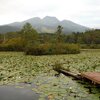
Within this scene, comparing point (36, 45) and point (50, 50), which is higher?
point (36, 45)

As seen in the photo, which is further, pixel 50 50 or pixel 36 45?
pixel 36 45

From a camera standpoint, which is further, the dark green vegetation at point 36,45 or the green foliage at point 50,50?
the dark green vegetation at point 36,45

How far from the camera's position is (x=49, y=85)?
46.0 ft

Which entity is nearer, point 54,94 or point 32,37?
point 54,94

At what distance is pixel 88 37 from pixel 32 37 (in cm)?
3377

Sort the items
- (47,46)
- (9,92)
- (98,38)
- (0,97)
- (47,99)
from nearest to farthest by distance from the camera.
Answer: (47,99), (0,97), (9,92), (47,46), (98,38)

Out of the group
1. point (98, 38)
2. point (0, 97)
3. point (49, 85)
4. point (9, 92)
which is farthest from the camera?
point (98, 38)

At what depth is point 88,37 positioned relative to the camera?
82188mm

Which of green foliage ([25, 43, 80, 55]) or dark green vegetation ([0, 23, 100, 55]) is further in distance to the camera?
dark green vegetation ([0, 23, 100, 55])

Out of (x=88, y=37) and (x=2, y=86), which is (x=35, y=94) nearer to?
(x=2, y=86)

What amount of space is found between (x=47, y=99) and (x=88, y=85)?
4.33 m

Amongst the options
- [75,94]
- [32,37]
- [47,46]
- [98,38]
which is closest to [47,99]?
[75,94]

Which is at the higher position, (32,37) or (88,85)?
(32,37)

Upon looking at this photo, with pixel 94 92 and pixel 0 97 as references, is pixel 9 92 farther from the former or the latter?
pixel 94 92
